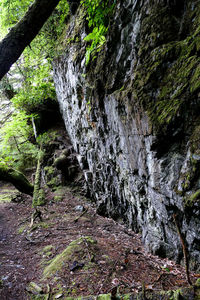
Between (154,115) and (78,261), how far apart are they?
386cm

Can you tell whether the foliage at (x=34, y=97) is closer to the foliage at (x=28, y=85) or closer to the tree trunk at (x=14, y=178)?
the foliage at (x=28, y=85)

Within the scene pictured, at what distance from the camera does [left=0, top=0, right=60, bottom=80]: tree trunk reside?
9.01 feet

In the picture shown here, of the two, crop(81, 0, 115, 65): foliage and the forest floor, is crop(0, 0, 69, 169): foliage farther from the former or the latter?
crop(81, 0, 115, 65): foliage

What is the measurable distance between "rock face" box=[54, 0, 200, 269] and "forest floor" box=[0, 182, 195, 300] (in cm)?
56

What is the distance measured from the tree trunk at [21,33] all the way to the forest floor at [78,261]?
4.09 metres

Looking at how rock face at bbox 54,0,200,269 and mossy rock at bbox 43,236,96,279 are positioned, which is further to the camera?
mossy rock at bbox 43,236,96,279

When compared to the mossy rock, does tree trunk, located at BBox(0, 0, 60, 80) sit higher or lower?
higher

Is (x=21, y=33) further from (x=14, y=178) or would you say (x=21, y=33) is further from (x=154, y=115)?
(x=14, y=178)

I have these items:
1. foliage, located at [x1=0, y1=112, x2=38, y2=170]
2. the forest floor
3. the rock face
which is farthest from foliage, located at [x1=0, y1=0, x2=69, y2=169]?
the rock face

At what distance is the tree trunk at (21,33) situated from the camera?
275cm

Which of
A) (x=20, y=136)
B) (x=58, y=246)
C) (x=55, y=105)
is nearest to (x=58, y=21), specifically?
(x=55, y=105)

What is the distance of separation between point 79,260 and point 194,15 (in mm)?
5898

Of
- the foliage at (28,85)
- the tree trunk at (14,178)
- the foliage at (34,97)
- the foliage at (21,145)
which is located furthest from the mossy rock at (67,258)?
the foliage at (34,97)

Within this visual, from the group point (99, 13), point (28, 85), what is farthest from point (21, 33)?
point (28, 85)
